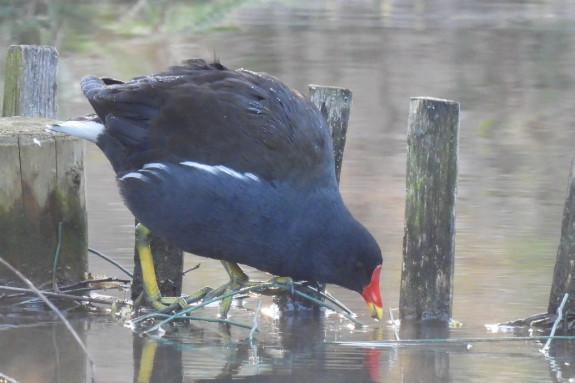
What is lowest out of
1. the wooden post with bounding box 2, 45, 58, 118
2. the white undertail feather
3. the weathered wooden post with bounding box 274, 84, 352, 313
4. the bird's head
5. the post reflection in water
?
the post reflection in water

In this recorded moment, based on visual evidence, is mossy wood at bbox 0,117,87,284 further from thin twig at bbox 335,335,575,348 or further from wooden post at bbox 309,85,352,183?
thin twig at bbox 335,335,575,348

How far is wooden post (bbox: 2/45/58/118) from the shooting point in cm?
603

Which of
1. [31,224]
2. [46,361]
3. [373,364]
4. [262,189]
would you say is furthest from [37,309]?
[373,364]

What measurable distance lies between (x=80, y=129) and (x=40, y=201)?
42cm

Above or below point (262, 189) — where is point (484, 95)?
above

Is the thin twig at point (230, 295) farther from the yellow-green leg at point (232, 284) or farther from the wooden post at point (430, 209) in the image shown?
the wooden post at point (430, 209)

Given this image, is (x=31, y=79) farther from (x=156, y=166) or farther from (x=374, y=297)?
(x=374, y=297)

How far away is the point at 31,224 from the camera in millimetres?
5473

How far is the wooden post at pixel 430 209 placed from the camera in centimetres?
529

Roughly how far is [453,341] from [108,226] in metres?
2.88

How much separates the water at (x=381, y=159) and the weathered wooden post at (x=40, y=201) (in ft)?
1.03

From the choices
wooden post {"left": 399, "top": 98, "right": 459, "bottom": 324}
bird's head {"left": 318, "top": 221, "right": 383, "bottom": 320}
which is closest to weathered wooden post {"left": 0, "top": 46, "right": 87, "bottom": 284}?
bird's head {"left": 318, "top": 221, "right": 383, "bottom": 320}

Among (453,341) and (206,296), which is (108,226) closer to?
(206,296)

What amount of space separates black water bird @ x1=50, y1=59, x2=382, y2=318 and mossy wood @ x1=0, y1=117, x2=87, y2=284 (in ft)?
1.22
